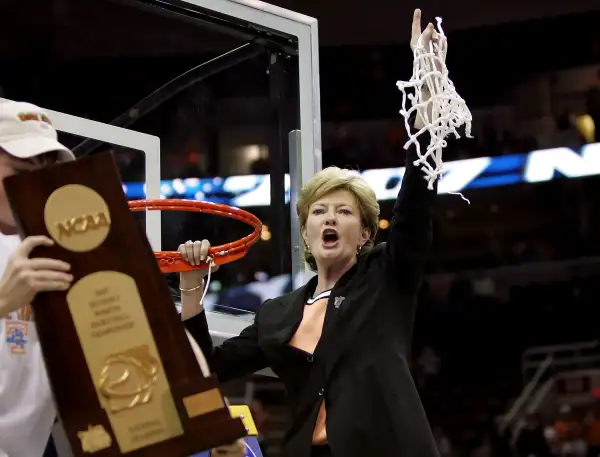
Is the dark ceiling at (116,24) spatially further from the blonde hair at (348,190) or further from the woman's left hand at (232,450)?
the woman's left hand at (232,450)

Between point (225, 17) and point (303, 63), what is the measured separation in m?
0.24

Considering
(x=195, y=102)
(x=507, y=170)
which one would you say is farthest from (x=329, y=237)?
(x=507, y=170)

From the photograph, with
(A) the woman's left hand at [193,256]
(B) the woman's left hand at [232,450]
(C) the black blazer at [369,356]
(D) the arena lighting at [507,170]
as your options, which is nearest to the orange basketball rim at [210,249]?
(A) the woman's left hand at [193,256]

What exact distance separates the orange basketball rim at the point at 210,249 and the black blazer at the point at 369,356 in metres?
0.11

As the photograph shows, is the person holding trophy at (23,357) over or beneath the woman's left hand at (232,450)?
over

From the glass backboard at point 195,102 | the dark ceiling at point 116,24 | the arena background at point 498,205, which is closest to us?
the glass backboard at point 195,102

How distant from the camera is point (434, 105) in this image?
4.50 feet

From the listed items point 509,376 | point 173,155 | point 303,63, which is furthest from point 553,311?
point 303,63

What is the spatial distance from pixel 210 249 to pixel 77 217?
54 cm

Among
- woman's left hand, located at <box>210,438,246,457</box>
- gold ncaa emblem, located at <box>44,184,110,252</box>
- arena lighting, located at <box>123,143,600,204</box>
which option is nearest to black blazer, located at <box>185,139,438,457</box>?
woman's left hand, located at <box>210,438,246,457</box>

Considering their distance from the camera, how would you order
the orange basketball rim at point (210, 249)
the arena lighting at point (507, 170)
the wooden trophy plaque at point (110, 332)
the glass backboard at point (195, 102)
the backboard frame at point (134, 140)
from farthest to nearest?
1. the arena lighting at point (507, 170)
2. the glass backboard at point (195, 102)
3. the backboard frame at point (134, 140)
4. the orange basketball rim at point (210, 249)
5. the wooden trophy plaque at point (110, 332)

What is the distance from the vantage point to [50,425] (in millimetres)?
1039

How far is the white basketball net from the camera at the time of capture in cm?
135

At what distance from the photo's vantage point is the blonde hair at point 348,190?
1514 millimetres
